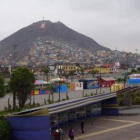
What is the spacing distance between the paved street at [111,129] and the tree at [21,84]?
303 inches

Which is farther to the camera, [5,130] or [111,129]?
[111,129]

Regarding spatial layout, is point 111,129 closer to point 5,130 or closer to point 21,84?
point 5,130

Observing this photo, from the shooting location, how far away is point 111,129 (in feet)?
62.7

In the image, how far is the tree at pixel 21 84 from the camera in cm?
2742

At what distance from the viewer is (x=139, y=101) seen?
3033cm

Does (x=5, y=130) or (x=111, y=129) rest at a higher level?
(x=5, y=130)

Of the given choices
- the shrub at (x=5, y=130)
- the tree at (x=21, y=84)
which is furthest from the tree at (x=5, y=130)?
the tree at (x=21, y=84)

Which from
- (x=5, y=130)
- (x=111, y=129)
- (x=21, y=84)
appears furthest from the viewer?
(x=21, y=84)

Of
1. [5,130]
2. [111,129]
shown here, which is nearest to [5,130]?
[5,130]

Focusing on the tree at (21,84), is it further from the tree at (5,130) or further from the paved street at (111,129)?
the tree at (5,130)

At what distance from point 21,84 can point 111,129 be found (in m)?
11.2

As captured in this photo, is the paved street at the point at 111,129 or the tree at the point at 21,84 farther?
the tree at the point at 21,84

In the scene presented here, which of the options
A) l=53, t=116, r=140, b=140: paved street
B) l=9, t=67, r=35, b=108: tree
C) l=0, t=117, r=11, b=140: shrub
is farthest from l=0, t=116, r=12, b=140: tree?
l=9, t=67, r=35, b=108: tree

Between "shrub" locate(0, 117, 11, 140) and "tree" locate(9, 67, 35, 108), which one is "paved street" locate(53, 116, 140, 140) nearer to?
"shrub" locate(0, 117, 11, 140)
